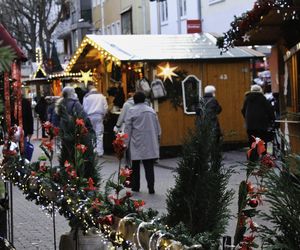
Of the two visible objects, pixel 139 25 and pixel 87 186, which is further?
pixel 139 25

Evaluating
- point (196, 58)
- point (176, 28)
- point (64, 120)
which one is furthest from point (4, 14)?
point (64, 120)

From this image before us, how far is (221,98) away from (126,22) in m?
22.2

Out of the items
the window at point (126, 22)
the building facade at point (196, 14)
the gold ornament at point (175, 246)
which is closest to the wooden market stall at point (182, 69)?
the building facade at point (196, 14)

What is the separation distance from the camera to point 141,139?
40.4 feet

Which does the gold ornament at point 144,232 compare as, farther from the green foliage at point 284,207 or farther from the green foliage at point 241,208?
the green foliage at point 284,207

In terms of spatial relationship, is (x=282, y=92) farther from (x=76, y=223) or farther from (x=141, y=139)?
(x=76, y=223)

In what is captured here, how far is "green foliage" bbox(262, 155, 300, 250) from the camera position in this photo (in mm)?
3271

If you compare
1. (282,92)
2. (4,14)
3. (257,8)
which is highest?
(4,14)

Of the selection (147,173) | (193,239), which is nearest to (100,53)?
(147,173)

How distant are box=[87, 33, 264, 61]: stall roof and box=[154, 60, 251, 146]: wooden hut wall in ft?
0.80

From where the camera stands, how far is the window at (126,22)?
40094 millimetres

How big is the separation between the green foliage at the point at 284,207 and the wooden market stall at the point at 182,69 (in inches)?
583

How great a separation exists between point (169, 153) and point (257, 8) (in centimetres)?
784

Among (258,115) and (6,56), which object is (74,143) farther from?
(258,115)
